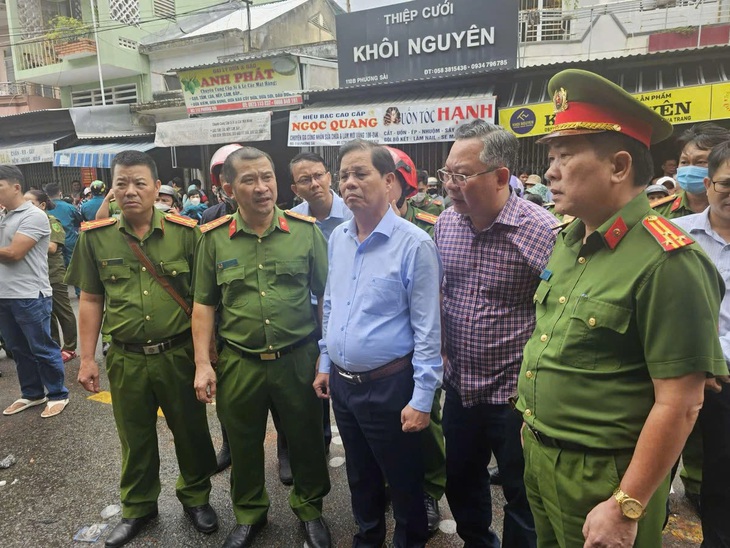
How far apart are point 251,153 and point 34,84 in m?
20.6

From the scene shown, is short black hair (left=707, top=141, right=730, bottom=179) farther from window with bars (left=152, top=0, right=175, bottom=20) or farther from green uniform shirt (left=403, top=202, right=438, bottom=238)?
window with bars (left=152, top=0, right=175, bottom=20)

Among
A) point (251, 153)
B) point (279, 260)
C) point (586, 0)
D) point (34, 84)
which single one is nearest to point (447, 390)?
point (279, 260)

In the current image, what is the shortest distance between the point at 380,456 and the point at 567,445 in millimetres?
914

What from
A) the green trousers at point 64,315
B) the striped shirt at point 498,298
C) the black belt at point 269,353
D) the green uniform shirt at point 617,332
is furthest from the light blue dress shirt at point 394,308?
the green trousers at point 64,315

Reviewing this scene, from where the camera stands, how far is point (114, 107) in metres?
14.3

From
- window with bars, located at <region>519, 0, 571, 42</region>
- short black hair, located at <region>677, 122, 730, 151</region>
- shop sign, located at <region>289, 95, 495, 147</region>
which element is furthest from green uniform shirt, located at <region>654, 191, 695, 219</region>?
window with bars, located at <region>519, 0, 571, 42</region>

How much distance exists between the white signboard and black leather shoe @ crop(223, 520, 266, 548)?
8807 millimetres

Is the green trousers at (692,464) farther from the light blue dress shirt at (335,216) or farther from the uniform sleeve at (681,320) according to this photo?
the light blue dress shirt at (335,216)

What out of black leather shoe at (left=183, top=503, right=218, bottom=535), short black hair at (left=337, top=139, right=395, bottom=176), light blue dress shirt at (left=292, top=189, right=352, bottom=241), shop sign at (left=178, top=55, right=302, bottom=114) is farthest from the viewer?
shop sign at (left=178, top=55, right=302, bottom=114)

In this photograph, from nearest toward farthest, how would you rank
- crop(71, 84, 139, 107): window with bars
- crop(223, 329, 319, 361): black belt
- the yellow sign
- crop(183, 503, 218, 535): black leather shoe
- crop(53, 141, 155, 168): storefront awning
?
crop(223, 329, 319, 361): black belt, crop(183, 503, 218, 535): black leather shoe, the yellow sign, crop(53, 141, 155, 168): storefront awning, crop(71, 84, 139, 107): window with bars

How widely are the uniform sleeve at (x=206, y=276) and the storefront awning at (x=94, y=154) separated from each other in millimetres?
11610

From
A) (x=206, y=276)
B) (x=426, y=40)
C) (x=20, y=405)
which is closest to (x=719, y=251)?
(x=206, y=276)

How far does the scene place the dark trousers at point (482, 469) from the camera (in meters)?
2.00

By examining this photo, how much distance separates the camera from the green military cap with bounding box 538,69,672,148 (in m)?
1.33
